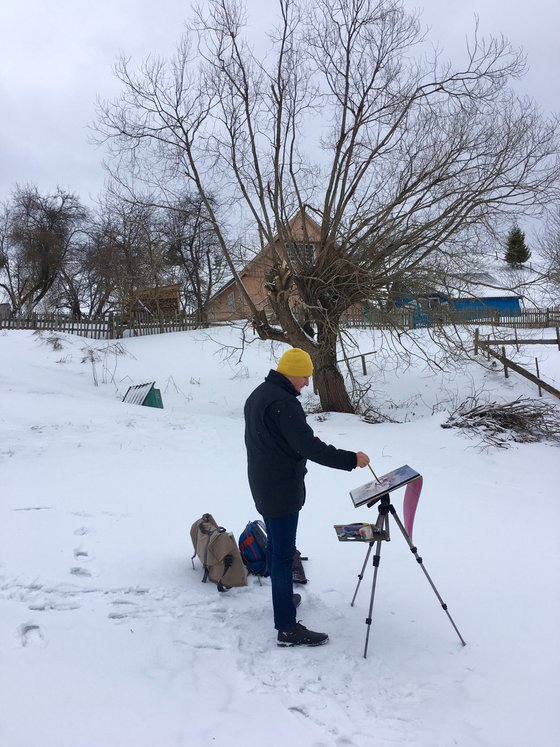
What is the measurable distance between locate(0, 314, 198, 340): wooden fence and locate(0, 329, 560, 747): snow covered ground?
54.0 feet

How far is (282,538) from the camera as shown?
11.7 ft

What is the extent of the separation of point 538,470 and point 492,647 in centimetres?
→ 533

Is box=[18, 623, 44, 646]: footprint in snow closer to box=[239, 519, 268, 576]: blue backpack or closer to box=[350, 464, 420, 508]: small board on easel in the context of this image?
box=[239, 519, 268, 576]: blue backpack

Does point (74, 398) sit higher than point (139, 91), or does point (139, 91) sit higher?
point (139, 91)

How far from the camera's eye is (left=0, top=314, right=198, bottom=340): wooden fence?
2334cm

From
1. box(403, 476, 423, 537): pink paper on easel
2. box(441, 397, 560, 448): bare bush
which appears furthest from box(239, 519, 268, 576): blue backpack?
box(441, 397, 560, 448): bare bush

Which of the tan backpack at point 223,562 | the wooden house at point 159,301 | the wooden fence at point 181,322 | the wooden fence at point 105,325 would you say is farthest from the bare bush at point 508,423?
the wooden house at point 159,301

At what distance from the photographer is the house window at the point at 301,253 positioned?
12789 millimetres

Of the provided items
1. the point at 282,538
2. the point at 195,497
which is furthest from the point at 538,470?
the point at 282,538

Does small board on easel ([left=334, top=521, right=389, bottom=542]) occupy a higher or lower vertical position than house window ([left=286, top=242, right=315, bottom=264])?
lower

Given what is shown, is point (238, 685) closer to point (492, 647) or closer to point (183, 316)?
point (492, 647)

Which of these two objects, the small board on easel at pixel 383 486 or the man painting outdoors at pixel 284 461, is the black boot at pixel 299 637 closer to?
the man painting outdoors at pixel 284 461

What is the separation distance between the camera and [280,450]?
3506 mm

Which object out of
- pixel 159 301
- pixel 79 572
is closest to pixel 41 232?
pixel 159 301
